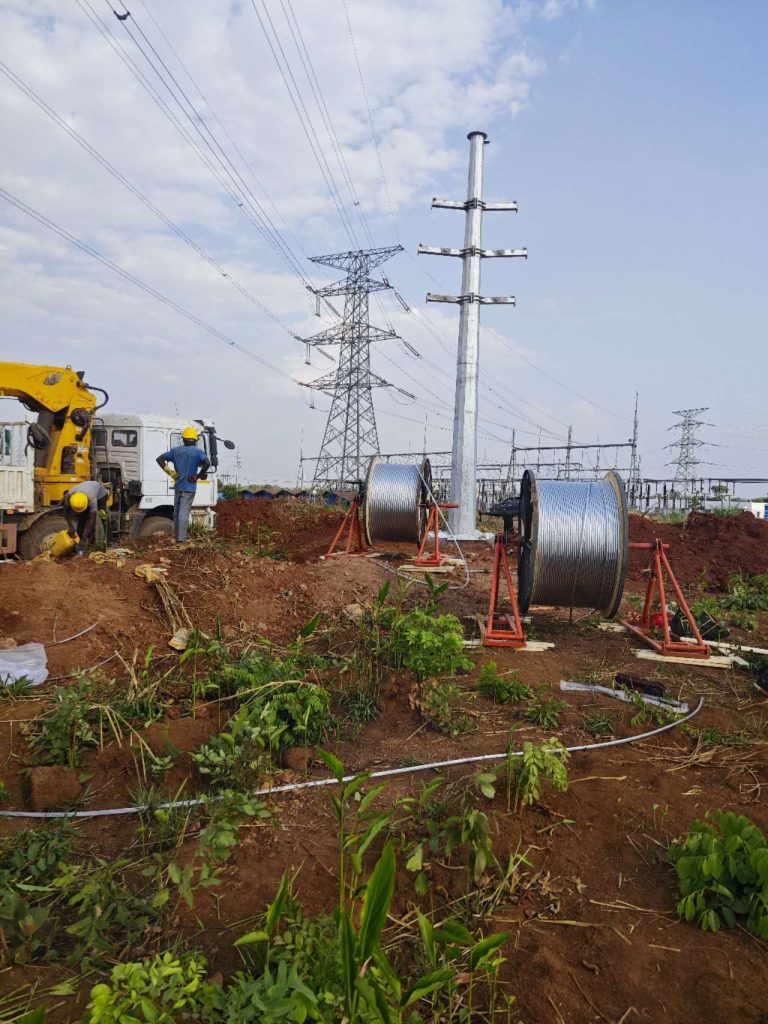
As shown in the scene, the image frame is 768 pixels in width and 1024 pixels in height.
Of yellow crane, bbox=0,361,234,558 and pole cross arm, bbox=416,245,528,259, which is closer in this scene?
yellow crane, bbox=0,361,234,558

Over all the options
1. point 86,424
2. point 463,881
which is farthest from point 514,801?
point 86,424

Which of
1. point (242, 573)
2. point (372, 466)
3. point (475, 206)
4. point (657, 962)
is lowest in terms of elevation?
point (657, 962)

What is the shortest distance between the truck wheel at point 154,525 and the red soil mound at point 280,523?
2492 mm

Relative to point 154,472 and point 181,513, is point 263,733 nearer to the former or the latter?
point 181,513

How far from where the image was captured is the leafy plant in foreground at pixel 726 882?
2.64m

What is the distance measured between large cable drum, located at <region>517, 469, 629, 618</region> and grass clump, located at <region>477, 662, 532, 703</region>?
1791 millimetres

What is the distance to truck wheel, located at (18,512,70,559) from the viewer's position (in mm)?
11297

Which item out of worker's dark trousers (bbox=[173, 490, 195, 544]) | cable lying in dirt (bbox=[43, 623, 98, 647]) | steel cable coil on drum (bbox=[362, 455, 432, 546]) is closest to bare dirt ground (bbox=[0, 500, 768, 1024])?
cable lying in dirt (bbox=[43, 623, 98, 647])

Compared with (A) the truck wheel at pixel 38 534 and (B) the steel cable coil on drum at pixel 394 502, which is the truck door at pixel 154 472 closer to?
(A) the truck wheel at pixel 38 534

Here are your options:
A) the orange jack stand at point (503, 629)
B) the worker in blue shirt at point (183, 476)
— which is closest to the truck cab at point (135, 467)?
the worker in blue shirt at point (183, 476)

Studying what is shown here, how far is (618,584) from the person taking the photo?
7078 millimetres

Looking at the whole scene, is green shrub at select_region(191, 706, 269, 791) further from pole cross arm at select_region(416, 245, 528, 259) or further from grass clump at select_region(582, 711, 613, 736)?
pole cross arm at select_region(416, 245, 528, 259)

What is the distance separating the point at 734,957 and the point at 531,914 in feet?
2.53

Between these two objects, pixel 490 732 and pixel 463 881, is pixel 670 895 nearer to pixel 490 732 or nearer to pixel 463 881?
pixel 463 881
